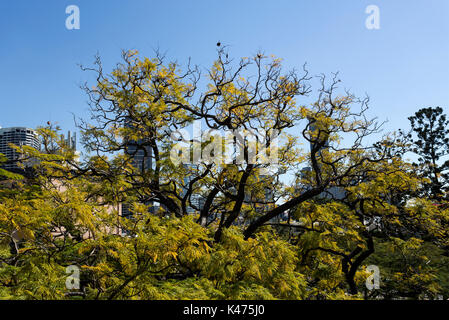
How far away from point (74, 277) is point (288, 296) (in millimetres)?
3381

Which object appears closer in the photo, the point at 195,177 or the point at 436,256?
the point at 195,177

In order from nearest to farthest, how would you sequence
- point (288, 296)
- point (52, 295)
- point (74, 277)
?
1. point (52, 295)
2. point (74, 277)
3. point (288, 296)

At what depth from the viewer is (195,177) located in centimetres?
1004

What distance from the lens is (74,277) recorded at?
15.5ft

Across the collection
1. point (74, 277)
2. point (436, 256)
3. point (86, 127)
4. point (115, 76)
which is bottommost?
point (436, 256)

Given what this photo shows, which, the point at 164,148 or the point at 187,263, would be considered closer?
the point at 187,263

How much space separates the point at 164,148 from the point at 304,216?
4.89 meters

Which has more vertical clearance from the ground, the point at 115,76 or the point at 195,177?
the point at 115,76
